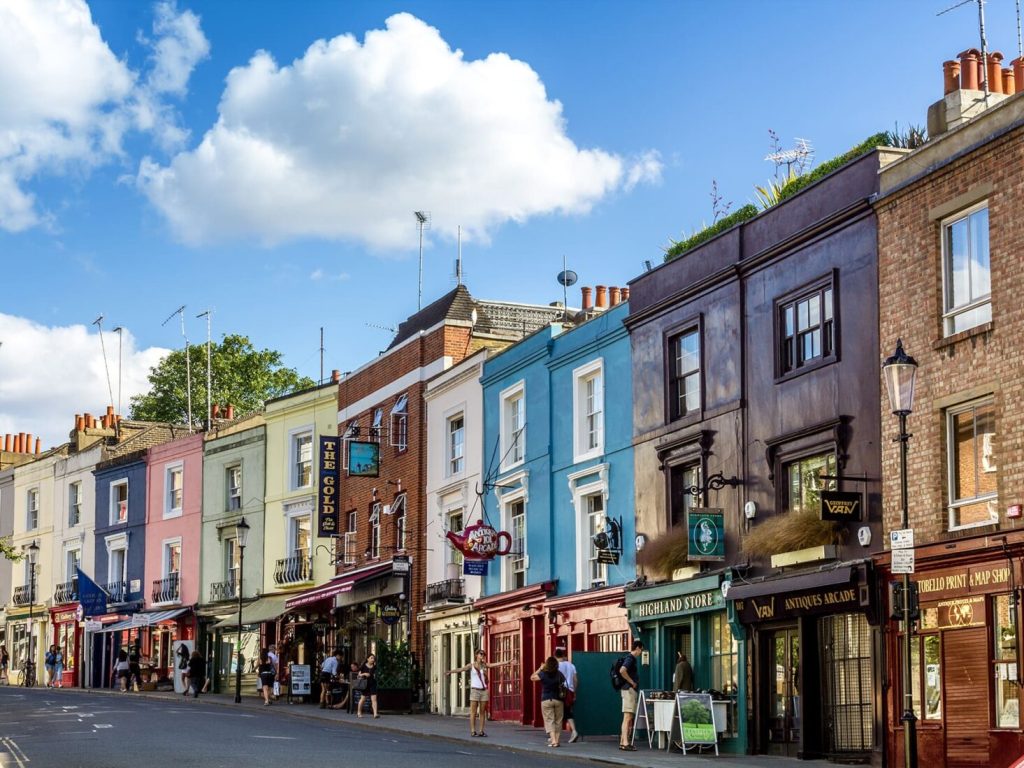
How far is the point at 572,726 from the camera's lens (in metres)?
28.7

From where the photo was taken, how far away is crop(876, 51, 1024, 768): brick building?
20703 millimetres

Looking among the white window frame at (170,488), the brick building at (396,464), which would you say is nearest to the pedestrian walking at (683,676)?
the brick building at (396,464)

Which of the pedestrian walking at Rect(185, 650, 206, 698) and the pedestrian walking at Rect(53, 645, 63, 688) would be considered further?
the pedestrian walking at Rect(53, 645, 63, 688)

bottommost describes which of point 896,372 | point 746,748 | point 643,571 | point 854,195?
point 746,748

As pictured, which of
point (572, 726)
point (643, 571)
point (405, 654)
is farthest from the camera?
point (405, 654)

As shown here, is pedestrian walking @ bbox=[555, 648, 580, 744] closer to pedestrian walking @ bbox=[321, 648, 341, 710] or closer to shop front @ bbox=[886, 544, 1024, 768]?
shop front @ bbox=[886, 544, 1024, 768]

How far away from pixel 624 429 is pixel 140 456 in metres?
32.7

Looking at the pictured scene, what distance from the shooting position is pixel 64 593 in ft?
212

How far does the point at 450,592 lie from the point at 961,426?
20302 millimetres

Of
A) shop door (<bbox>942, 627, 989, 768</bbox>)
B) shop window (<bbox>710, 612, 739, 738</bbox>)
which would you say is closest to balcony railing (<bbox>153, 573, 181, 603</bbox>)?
shop window (<bbox>710, 612, 739, 738</bbox>)

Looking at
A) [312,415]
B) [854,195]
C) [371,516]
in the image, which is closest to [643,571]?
[854,195]

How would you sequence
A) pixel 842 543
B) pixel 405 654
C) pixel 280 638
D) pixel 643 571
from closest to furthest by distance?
pixel 842 543 → pixel 643 571 → pixel 405 654 → pixel 280 638

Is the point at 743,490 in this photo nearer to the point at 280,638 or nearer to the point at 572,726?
the point at 572,726

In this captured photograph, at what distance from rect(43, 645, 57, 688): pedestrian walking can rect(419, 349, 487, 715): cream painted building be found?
2540 centimetres
